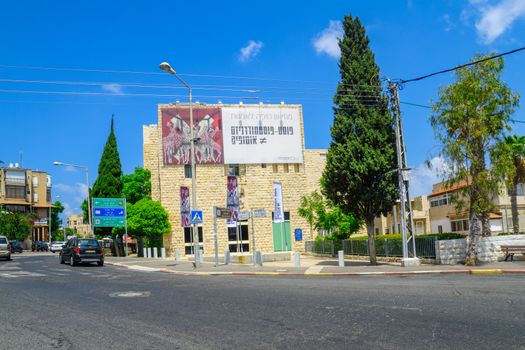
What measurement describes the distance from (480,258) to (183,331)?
17.1 metres

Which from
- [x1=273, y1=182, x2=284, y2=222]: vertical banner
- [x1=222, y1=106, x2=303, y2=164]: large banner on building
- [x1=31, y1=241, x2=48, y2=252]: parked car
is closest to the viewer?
[x1=273, y1=182, x2=284, y2=222]: vertical banner

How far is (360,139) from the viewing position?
24406 millimetres

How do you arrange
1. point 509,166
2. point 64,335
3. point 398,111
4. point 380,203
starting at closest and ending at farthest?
point 64,335 → point 509,166 → point 398,111 → point 380,203

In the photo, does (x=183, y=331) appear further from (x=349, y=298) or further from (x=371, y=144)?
(x=371, y=144)

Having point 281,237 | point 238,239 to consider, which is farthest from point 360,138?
point 281,237

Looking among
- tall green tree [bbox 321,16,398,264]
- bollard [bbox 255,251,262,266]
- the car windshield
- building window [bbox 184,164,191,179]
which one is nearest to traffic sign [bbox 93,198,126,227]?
building window [bbox 184,164,191,179]

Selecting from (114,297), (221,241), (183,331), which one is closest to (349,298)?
(183,331)

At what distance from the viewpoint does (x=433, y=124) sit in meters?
22.4

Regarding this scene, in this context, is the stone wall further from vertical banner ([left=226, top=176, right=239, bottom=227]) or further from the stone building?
the stone building

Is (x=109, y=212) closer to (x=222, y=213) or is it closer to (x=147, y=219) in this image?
(x=147, y=219)

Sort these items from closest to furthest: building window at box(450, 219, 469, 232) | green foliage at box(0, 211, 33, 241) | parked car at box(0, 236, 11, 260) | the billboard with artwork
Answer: parked car at box(0, 236, 11, 260) < the billboard with artwork < building window at box(450, 219, 469, 232) < green foliage at box(0, 211, 33, 241)

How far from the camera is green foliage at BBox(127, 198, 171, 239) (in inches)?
1715

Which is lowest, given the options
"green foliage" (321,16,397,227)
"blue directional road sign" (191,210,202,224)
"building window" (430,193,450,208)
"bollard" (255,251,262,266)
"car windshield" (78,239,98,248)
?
"bollard" (255,251,262,266)

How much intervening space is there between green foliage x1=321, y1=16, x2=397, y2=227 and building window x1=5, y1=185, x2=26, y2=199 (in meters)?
79.8
